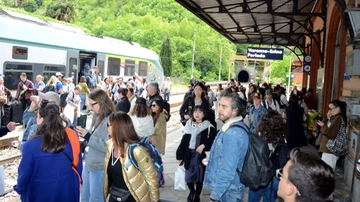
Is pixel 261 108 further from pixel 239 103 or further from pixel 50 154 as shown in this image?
pixel 50 154

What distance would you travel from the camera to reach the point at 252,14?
51.3 ft

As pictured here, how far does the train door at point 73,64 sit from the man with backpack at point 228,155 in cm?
1374

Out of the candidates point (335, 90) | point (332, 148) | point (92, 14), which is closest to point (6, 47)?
point (335, 90)

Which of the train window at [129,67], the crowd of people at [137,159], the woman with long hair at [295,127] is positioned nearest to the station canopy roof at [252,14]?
the woman with long hair at [295,127]

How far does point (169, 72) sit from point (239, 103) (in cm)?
5830

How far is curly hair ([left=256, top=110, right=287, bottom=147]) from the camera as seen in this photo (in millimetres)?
4762

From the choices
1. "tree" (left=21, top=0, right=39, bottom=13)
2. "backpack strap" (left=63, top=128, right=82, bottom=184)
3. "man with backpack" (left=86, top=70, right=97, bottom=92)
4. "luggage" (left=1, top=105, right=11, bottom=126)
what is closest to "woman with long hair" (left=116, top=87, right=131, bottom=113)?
"backpack strap" (left=63, top=128, right=82, bottom=184)

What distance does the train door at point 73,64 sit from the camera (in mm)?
16688

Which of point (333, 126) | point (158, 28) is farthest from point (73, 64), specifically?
point (158, 28)

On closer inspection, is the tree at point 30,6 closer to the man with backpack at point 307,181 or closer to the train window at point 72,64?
the train window at point 72,64

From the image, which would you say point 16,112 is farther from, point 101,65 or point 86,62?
point 101,65

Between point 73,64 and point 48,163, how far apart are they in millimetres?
13909

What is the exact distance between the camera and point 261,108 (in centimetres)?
771

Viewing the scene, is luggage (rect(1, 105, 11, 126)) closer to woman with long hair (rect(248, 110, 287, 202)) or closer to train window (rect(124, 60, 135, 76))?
woman with long hair (rect(248, 110, 287, 202))
